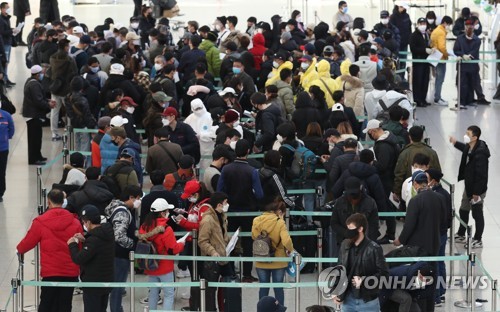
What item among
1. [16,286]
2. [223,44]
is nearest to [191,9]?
[223,44]

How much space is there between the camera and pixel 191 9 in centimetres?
3866

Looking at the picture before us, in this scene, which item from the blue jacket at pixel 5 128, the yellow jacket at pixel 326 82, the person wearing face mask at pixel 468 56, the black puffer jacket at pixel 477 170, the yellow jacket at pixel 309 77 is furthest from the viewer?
the person wearing face mask at pixel 468 56

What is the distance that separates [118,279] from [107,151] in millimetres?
3239

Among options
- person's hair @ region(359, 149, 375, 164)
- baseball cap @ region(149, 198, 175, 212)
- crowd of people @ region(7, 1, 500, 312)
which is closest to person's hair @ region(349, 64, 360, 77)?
crowd of people @ region(7, 1, 500, 312)

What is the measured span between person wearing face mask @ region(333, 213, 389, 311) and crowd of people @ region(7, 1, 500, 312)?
1 centimetres

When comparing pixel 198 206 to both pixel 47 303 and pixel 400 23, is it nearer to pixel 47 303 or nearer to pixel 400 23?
pixel 47 303

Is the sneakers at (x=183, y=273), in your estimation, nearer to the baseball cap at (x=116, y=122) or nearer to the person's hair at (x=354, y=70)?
the baseball cap at (x=116, y=122)

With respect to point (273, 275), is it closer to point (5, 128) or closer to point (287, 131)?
point (287, 131)

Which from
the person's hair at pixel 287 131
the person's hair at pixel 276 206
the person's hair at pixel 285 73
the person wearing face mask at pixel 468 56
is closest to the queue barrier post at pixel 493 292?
the person's hair at pixel 276 206

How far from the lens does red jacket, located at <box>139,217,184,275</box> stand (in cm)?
1326

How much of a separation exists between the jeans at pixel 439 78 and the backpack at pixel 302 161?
9307mm

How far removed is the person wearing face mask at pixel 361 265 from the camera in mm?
11773

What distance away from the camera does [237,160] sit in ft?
49.1

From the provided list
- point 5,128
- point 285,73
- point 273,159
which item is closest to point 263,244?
point 273,159
